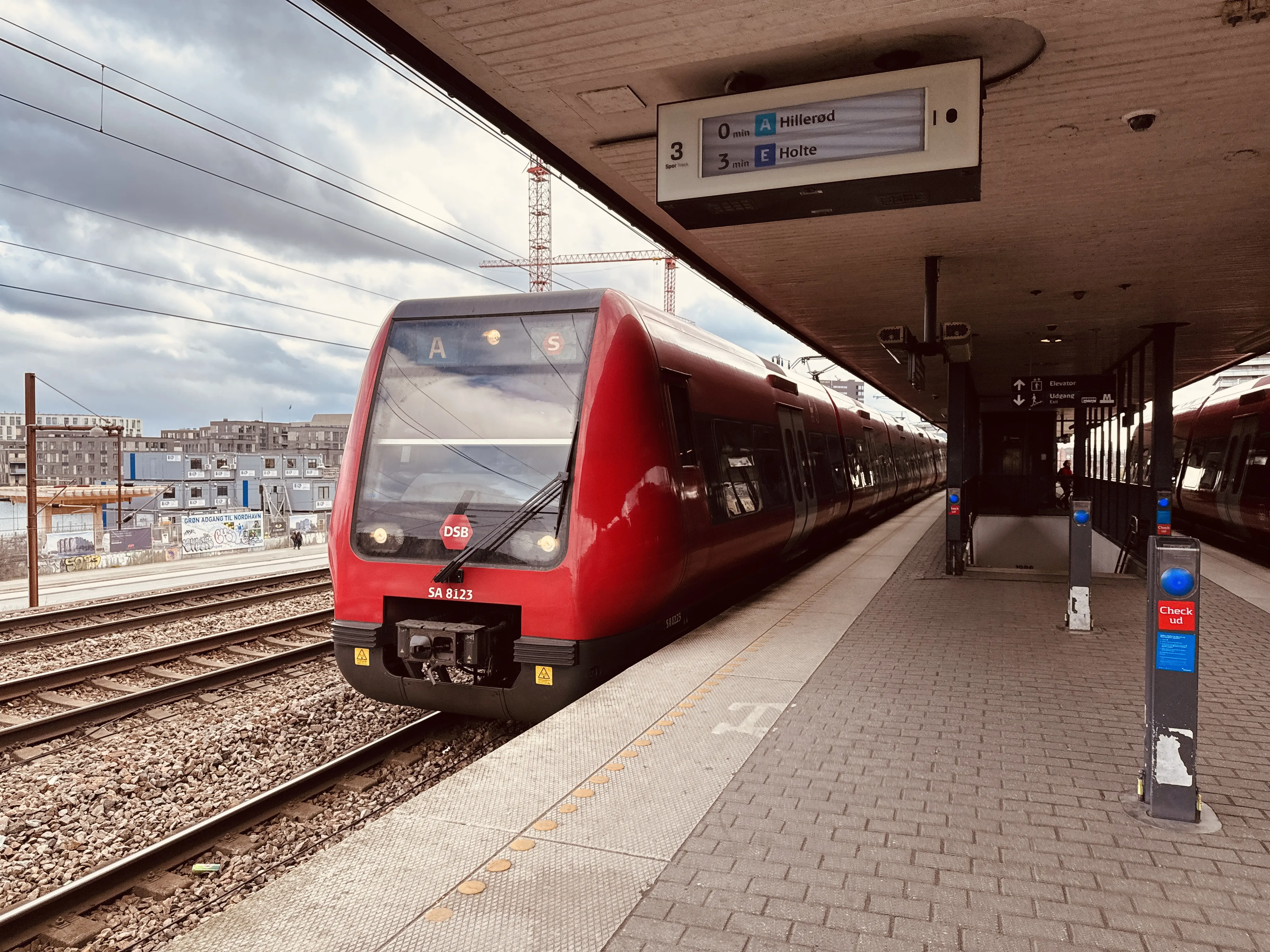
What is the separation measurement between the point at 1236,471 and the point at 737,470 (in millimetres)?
11757

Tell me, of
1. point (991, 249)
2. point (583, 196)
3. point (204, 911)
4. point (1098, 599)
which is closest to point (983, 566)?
point (1098, 599)

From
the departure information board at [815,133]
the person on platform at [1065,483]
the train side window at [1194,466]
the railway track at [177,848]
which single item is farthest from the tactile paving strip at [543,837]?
the train side window at [1194,466]

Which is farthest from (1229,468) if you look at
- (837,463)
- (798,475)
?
(798,475)

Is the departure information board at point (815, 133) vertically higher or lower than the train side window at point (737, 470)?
higher

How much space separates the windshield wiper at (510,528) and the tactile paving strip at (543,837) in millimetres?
1153

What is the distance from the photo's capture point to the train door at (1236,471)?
47.1ft

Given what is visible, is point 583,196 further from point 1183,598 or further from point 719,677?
point 1183,598

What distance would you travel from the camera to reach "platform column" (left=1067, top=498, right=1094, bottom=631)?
730 cm

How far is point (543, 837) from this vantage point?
130 inches

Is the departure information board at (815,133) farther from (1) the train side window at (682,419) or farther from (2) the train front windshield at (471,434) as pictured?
(1) the train side window at (682,419)

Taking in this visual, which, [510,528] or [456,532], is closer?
[510,528]

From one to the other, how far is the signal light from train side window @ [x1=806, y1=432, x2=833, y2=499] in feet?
25.9

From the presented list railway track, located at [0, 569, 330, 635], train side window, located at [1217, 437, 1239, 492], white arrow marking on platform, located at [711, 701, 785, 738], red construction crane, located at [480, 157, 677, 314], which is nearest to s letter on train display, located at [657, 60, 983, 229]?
white arrow marking on platform, located at [711, 701, 785, 738]

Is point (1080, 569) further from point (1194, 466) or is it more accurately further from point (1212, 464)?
point (1194, 466)
